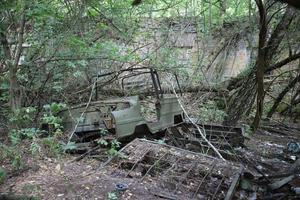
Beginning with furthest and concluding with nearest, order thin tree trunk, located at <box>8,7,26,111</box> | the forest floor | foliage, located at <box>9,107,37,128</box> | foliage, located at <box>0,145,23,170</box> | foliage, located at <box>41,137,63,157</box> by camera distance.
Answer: thin tree trunk, located at <box>8,7,26,111</box>, foliage, located at <box>9,107,37,128</box>, foliage, located at <box>41,137,63,157</box>, foliage, located at <box>0,145,23,170</box>, the forest floor

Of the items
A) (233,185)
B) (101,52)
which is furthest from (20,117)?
(233,185)

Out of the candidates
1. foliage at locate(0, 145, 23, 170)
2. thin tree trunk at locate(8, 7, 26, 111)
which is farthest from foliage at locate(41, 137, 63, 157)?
thin tree trunk at locate(8, 7, 26, 111)

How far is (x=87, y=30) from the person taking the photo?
9062mm

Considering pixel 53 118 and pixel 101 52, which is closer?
pixel 53 118

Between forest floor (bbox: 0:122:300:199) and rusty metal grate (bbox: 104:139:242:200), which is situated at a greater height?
forest floor (bbox: 0:122:300:199)

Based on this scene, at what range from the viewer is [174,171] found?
18.8 feet

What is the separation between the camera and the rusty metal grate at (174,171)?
507 centimetres

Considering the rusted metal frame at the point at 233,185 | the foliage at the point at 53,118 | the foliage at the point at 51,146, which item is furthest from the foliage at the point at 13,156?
the rusted metal frame at the point at 233,185

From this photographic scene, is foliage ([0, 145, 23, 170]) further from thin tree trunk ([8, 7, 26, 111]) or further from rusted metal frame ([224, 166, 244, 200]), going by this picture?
rusted metal frame ([224, 166, 244, 200])

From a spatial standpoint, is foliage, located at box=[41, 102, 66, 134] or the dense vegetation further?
the dense vegetation

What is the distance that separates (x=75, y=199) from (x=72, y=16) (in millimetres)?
4676

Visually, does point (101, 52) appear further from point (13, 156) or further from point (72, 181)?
point (72, 181)

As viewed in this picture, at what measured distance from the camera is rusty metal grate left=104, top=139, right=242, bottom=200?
5.07 metres

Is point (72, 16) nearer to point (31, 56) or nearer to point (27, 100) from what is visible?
point (31, 56)
